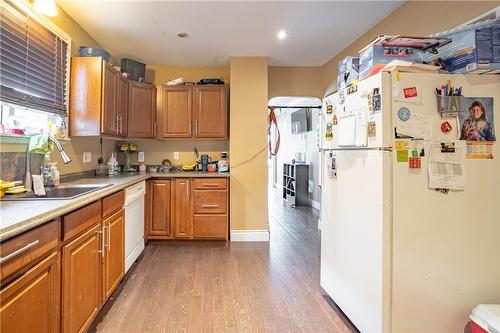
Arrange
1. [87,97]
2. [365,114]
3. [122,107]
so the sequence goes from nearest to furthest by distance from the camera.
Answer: [365,114] → [87,97] → [122,107]

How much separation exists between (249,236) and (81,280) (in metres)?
2.36

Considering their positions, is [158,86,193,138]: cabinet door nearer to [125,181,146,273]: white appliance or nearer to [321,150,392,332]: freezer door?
[125,181,146,273]: white appliance

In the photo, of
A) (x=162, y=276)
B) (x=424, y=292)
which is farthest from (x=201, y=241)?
(x=424, y=292)

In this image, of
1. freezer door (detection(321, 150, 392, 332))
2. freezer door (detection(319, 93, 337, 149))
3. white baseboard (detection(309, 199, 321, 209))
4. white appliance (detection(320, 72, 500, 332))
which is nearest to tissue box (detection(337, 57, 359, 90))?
freezer door (detection(319, 93, 337, 149))

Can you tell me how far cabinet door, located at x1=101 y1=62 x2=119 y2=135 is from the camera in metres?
2.78

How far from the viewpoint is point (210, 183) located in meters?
3.59

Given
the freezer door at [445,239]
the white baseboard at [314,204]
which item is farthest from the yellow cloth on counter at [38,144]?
the white baseboard at [314,204]

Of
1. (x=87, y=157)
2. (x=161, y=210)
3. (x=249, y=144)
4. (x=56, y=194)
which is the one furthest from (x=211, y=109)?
(x=56, y=194)

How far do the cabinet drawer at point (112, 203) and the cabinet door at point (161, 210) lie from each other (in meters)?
1.09

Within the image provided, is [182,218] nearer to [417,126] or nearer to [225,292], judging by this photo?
[225,292]

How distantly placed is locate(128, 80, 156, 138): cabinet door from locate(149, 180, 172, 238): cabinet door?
28.7 inches

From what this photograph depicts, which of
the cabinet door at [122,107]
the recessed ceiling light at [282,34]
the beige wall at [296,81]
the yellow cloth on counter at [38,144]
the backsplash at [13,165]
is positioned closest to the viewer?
the backsplash at [13,165]

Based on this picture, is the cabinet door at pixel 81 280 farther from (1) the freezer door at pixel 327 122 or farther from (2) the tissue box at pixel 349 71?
(2) the tissue box at pixel 349 71

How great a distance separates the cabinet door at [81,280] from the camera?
57.4 inches
